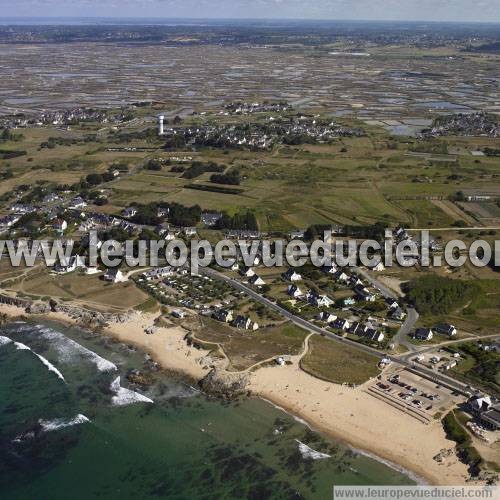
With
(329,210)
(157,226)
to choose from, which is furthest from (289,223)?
(157,226)

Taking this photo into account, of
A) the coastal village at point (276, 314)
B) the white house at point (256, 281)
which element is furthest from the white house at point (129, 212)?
the white house at point (256, 281)

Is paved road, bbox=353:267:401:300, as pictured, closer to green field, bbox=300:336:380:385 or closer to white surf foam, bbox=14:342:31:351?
green field, bbox=300:336:380:385

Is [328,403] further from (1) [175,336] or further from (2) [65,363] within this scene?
(2) [65,363]

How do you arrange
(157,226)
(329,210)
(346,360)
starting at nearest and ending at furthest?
1. (346,360)
2. (157,226)
3. (329,210)

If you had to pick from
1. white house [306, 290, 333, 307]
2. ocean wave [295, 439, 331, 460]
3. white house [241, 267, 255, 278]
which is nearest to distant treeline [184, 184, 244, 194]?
white house [241, 267, 255, 278]

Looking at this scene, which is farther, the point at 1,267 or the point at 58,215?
the point at 58,215
